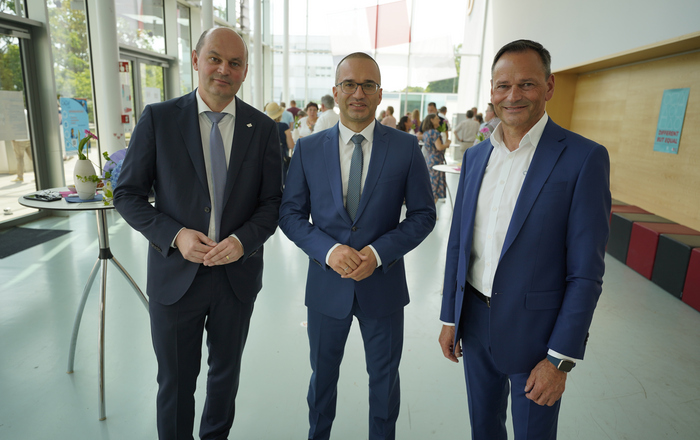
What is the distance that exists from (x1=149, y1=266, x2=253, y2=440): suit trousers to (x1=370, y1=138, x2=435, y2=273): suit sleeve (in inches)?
27.7

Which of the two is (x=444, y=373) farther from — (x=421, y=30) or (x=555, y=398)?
(x=421, y=30)

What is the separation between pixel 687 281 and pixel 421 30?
15.1 meters

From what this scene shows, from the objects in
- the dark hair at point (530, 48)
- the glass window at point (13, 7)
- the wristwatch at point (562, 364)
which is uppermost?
the glass window at point (13, 7)

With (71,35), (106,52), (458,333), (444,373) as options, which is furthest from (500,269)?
(71,35)

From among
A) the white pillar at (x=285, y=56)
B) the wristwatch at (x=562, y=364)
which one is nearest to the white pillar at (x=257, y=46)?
the white pillar at (x=285, y=56)

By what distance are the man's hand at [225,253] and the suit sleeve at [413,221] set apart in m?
0.55

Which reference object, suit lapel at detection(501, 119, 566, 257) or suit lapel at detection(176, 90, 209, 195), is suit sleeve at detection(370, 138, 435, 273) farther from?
suit lapel at detection(176, 90, 209, 195)

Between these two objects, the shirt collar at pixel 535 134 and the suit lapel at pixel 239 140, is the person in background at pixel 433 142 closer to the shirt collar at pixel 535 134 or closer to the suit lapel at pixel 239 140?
the suit lapel at pixel 239 140

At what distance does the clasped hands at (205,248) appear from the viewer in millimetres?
1717

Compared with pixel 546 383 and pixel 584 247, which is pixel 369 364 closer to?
pixel 546 383

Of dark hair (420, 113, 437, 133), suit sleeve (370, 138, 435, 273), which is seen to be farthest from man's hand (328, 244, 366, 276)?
dark hair (420, 113, 437, 133)

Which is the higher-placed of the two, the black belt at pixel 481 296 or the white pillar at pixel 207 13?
the white pillar at pixel 207 13

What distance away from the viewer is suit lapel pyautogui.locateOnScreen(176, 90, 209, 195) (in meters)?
1.80

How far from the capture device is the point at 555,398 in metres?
1.43
